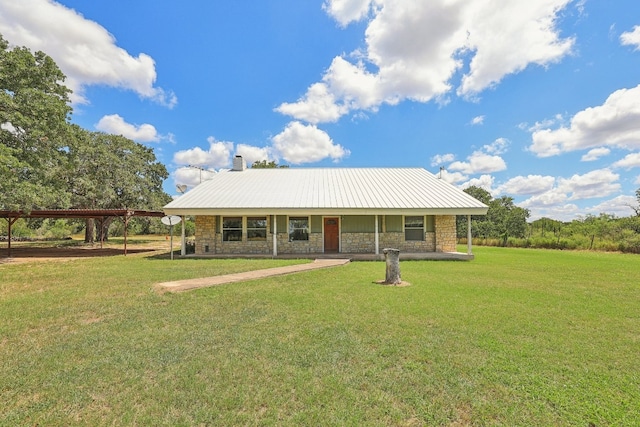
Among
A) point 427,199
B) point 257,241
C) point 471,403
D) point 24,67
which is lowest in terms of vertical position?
point 471,403

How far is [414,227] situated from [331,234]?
411cm

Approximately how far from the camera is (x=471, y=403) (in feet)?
9.30

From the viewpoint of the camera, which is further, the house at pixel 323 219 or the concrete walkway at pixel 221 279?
the house at pixel 323 219

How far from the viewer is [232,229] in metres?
15.2

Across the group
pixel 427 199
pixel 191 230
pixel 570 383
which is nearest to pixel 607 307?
pixel 570 383

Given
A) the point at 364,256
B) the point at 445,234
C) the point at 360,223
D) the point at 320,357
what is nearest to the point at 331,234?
the point at 360,223

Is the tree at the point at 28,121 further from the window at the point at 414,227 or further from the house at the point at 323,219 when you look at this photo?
the window at the point at 414,227

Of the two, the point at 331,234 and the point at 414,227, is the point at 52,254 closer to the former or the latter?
the point at 331,234

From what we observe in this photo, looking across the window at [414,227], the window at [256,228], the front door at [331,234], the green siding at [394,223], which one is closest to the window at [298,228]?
the front door at [331,234]

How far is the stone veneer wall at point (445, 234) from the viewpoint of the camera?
15.1 metres

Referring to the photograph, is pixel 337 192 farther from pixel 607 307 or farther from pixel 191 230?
pixel 191 230

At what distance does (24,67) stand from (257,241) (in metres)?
13.1

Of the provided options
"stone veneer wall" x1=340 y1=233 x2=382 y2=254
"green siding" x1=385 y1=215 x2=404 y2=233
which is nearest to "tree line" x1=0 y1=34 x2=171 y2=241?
"stone veneer wall" x1=340 y1=233 x2=382 y2=254

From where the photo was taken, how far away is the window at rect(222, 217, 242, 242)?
15.1 metres
